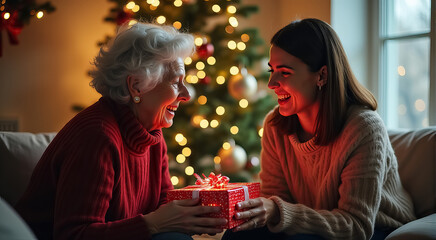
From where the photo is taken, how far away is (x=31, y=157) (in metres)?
1.99

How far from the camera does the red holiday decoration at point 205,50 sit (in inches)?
124

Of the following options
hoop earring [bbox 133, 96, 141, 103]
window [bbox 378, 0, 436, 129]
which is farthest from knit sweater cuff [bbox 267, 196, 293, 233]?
window [bbox 378, 0, 436, 129]

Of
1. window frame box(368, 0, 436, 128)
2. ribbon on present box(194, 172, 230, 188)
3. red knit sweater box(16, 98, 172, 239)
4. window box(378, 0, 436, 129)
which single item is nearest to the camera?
red knit sweater box(16, 98, 172, 239)

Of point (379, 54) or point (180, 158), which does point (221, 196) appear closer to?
point (180, 158)

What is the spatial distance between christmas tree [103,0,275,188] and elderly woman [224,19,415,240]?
1266mm

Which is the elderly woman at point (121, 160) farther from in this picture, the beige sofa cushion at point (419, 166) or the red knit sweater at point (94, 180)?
the beige sofa cushion at point (419, 166)

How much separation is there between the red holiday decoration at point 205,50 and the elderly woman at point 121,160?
126 cm

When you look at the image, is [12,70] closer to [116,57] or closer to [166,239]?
[116,57]

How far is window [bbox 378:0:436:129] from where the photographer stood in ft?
10.1

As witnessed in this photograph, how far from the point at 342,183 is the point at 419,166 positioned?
58 centimetres

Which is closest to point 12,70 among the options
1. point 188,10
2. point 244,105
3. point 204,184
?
point 188,10

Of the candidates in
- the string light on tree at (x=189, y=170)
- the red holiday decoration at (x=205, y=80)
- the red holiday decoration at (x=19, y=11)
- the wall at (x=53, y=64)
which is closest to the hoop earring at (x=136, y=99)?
the red holiday decoration at (x=205, y=80)

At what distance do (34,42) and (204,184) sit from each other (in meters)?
2.85

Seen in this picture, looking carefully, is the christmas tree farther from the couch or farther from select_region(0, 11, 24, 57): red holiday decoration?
the couch
